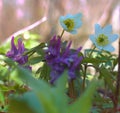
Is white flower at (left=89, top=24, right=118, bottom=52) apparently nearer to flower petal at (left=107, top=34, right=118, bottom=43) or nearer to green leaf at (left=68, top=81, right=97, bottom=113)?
flower petal at (left=107, top=34, right=118, bottom=43)

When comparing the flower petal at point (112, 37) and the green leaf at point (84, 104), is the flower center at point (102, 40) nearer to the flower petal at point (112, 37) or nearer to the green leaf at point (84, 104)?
the flower petal at point (112, 37)

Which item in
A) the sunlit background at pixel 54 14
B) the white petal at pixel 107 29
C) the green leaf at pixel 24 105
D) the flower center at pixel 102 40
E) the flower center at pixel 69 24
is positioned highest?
the sunlit background at pixel 54 14

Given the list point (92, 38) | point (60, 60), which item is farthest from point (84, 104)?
point (92, 38)

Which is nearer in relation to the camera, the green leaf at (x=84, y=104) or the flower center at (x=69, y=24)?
the green leaf at (x=84, y=104)

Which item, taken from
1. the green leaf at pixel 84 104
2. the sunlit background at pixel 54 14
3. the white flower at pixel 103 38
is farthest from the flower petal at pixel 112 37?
the sunlit background at pixel 54 14

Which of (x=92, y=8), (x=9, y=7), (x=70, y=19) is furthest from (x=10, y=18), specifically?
(x=70, y=19)

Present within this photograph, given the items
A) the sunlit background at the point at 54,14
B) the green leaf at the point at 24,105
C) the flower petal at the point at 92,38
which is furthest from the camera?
the sunlit background at the point at 54,14

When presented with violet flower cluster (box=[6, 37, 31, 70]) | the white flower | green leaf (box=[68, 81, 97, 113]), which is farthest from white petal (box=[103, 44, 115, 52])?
green leaf (box=[68, 81, 97, 113])

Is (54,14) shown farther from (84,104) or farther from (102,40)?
(84,104)
